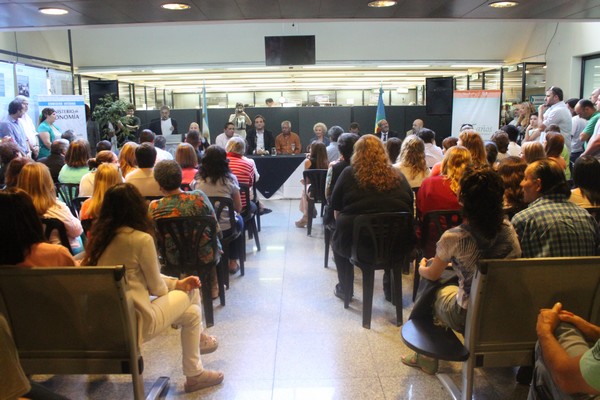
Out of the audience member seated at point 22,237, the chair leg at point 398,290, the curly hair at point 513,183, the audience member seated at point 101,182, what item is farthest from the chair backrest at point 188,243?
the curly hair at point 513,183

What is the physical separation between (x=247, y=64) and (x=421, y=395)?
30.5ft

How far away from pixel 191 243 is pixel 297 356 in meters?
0.97

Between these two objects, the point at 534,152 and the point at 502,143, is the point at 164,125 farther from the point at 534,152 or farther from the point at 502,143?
the point at 534,152

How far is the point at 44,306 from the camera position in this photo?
2037 millimetres

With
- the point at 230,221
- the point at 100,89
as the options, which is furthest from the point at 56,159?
the point at 100,89

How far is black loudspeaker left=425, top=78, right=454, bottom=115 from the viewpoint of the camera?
10.5 meters

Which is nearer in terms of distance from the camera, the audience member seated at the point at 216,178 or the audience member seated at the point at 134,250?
the audience member seated at the point at 134,250

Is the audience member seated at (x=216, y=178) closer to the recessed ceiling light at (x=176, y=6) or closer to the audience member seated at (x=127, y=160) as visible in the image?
the audience member seated at (x=127, y=160)

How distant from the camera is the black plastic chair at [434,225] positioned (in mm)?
3156

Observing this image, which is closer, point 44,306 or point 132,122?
point 44,306

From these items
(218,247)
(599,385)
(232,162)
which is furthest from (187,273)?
(599,385)

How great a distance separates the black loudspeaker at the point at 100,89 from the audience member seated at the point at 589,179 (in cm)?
926

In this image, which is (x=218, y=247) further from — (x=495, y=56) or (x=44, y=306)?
(x=495, y=56)

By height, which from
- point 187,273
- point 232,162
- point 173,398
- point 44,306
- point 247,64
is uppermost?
point 247,64
